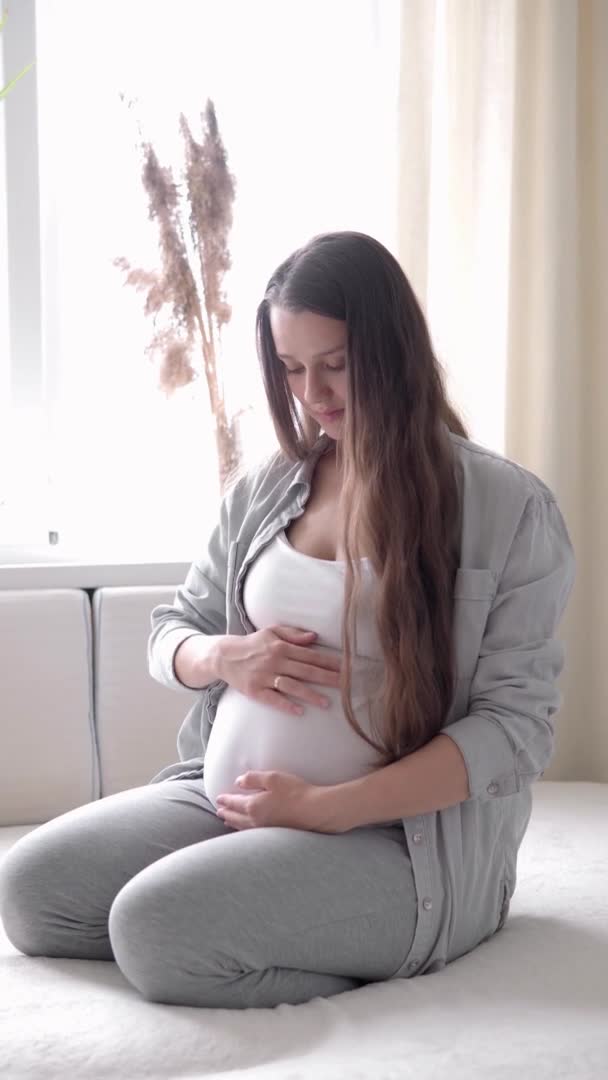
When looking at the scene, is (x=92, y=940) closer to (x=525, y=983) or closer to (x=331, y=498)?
(x=525, y=983)

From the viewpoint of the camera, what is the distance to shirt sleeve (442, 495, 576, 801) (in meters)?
1.37

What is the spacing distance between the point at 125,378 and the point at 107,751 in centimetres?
79

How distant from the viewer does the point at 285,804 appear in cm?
136

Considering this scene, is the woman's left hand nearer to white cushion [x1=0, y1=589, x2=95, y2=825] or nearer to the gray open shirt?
the gray open shirt

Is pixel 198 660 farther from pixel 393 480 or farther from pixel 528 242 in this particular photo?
pixel 528 242

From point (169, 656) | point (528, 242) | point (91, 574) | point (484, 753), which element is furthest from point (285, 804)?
point (528, 242)

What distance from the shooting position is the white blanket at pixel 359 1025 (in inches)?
43.3

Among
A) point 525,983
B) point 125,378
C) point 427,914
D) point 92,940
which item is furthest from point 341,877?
point 125,378

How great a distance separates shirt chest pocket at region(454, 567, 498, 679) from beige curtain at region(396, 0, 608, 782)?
1.05 m

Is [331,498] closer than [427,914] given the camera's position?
No

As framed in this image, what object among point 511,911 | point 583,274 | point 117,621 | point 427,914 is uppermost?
point 583,274

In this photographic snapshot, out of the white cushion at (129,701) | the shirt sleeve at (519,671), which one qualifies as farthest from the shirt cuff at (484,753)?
the white cushion at (129,701)

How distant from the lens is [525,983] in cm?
131

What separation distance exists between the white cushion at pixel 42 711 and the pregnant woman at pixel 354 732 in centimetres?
60
